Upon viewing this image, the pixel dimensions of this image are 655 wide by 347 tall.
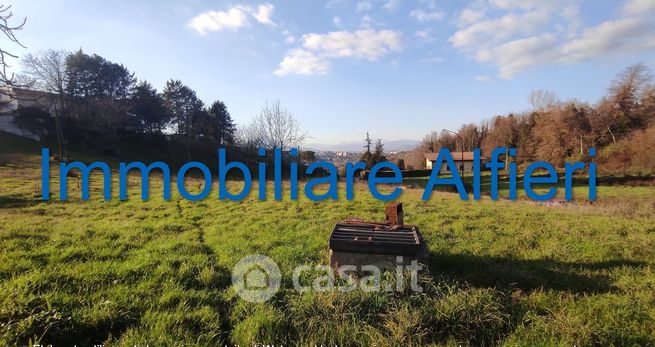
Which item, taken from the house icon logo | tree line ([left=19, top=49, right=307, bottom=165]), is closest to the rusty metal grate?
the house icon logo

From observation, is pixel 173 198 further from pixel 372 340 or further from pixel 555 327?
pixel 555 327

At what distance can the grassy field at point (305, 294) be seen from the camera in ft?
10.8

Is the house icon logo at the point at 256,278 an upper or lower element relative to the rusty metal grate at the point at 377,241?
lower

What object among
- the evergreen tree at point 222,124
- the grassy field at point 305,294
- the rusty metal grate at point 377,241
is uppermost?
the evergreen tree at point 222,124

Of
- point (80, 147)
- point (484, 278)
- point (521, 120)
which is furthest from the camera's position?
point (521, 120)

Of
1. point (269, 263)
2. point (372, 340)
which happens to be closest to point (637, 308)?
point (372, 340)

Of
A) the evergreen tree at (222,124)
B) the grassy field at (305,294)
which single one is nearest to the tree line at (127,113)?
the evergreen tree at (222,124)

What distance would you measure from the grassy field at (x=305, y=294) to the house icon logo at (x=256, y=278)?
13 centimetres

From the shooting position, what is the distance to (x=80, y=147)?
41.1 m

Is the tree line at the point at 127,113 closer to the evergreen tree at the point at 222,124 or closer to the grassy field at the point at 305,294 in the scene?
the evergreen tree at the point at 222,124

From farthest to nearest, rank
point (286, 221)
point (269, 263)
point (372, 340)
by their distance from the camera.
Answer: point (286, 221) < point (269, 263) < point (372, 340)

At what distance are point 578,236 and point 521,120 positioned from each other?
66145 mm

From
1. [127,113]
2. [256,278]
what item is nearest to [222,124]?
[127,113]

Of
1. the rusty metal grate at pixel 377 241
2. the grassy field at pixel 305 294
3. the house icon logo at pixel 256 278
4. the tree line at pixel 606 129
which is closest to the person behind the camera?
the grassy field at pixel 305 294
